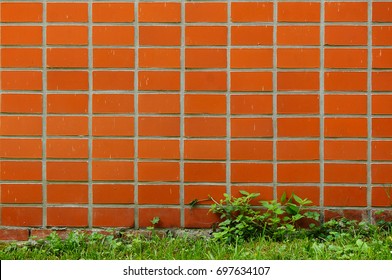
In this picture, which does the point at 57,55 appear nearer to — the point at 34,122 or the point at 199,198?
the point at 34,122

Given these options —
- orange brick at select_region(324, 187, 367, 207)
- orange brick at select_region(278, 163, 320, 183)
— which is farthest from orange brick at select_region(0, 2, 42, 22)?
orange brick at select_region(324, 187, 367, 207)

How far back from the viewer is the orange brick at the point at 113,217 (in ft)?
13.1

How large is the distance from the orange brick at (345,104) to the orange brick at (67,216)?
4.23 ft

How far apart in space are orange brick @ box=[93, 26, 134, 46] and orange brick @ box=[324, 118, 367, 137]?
103cm

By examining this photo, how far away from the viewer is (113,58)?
12.9 feet

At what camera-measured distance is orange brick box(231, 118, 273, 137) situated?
3.93m

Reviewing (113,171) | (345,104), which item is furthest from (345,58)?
(113,171)

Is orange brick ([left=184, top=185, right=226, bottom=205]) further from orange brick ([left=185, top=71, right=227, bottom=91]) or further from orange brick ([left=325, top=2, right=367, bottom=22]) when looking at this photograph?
orange brick ([left=325, top=2, right=367, bottom=22])

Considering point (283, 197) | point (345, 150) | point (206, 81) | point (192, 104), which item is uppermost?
point (206, 81)

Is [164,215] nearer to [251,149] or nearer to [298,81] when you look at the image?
[251,149]

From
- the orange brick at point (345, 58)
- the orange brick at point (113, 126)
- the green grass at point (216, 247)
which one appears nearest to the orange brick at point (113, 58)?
the orange brick at point (113, 126)

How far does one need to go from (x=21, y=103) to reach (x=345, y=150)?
1.59 meters

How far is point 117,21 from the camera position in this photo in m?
3.93

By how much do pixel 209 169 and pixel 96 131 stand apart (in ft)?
1.91
